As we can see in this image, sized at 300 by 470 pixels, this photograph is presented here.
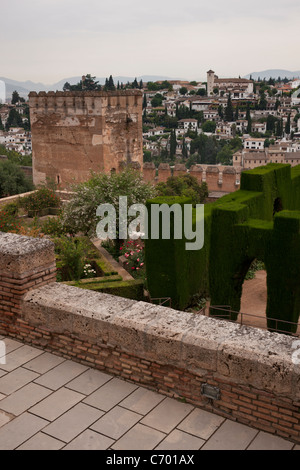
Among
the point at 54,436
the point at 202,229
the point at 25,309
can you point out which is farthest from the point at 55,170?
the point at 54,436

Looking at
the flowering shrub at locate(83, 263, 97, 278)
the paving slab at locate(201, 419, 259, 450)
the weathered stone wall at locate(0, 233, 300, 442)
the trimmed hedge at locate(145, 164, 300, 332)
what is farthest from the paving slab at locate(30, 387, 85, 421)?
the flowering shrub at locate(83, 263, 97, 278)

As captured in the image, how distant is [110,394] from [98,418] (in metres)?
0.38

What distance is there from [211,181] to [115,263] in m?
11.5

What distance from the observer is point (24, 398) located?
15.4 ft

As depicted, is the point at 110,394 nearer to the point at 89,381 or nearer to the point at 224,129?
the point at 89,381

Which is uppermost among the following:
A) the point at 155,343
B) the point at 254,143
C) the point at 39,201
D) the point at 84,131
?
the point at 84,131

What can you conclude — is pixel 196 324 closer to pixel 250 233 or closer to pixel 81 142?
pixel 250 233

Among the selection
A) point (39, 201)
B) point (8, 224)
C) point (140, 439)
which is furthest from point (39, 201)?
point (140, 439)

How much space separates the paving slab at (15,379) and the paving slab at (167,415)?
1291mm

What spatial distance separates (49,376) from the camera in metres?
5.05

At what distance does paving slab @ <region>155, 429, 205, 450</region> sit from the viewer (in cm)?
400

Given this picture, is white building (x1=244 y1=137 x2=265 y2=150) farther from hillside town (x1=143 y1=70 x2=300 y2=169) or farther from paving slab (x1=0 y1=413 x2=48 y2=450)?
paving slab (x1=0 y1=413 x2=48 y2=450)

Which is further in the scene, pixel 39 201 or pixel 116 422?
pixel 39 201

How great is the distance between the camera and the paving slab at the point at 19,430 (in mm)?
4078
